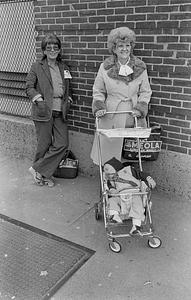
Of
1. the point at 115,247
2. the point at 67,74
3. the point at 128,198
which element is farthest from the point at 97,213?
the point at 67,74

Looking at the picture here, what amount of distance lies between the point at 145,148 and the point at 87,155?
1203 mm

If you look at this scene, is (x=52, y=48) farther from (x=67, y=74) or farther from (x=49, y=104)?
(x=49, y=104)

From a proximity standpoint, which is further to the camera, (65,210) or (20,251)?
(65,210)

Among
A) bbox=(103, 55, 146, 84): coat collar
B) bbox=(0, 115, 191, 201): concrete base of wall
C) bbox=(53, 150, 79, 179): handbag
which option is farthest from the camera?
bbox=(53, 150, 79, 179): handbag

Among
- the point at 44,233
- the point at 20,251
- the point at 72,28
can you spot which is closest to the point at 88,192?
the point at 44,233

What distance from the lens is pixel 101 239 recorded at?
362 centimetres

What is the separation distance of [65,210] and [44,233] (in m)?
0.51

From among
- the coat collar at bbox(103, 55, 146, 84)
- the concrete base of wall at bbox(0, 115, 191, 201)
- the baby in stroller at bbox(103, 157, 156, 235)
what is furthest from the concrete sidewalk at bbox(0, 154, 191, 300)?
the coat collar at bbox(103, 55, 146, 84)

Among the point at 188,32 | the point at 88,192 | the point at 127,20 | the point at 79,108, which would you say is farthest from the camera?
the point at 79,108

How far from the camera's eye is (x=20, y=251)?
348 centimetres

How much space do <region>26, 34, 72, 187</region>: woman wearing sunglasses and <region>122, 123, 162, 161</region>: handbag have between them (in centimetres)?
104

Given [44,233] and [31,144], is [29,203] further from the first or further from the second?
[31,144]

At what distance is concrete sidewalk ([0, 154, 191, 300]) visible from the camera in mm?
2949

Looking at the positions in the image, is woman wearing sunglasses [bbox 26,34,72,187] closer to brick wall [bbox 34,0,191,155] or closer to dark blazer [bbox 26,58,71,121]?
dark blazer [bbox 26,58,71,121]
